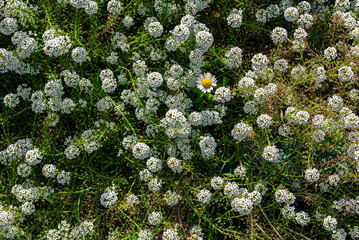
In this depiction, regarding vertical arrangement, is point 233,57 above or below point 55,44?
below

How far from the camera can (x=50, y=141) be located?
5891mm

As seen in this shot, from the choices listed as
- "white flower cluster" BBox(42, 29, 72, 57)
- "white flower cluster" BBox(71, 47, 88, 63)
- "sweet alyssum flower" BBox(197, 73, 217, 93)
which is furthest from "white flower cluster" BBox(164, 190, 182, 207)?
"white flower cluster" BBox(42, 29, 72, 57)

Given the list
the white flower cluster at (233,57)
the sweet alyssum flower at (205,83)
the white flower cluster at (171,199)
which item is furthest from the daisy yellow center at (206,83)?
the white flower cluster at (171,199)

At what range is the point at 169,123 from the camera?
16.8ft

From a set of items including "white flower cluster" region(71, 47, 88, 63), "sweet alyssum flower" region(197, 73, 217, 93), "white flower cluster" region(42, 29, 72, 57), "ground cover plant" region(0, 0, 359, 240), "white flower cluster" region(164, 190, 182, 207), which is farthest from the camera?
"sweet alyssum flower" region(197, 73, 217, 93)

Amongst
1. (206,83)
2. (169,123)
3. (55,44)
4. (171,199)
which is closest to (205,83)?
(206,83)

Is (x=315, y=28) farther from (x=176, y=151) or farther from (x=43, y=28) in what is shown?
(x=43, y=28)

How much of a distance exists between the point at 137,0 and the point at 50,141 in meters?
2.86

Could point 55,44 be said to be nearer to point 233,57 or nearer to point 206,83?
point 206,83

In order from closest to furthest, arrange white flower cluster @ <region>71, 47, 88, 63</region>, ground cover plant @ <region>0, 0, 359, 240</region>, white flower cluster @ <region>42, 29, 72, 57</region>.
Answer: white flower cluster @ <region>42, 29, 72, 57</region>, white flower cluster @ <region>71, 47, 88, 63</region>, ground cover plant @ <region>0, 0, 359, 240</region>

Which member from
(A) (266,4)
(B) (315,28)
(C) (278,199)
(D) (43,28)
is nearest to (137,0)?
(D) (43,28)

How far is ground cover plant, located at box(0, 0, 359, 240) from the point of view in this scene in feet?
17.5

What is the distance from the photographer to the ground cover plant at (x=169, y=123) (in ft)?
17.5

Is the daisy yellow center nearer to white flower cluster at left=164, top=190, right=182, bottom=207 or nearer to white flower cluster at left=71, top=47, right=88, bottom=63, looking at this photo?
white flower cluster at left=164, top=190, right=182, bottom=207
